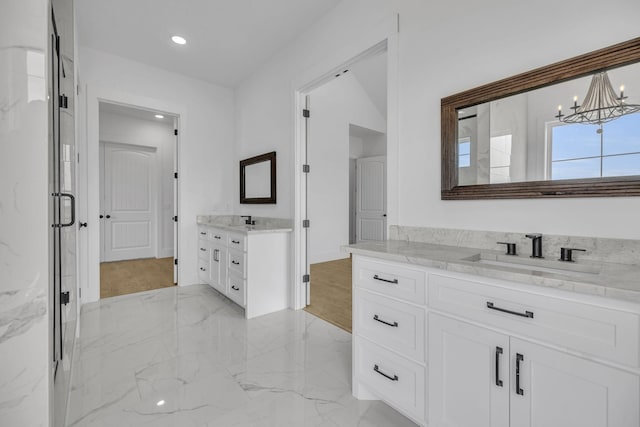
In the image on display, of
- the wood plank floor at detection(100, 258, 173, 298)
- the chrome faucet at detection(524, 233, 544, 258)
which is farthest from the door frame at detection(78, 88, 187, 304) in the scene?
the chrome faucet at detection(524, 233, 544, 258)

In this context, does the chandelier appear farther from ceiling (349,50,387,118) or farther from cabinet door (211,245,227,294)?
ceiling (349,50,387,118)

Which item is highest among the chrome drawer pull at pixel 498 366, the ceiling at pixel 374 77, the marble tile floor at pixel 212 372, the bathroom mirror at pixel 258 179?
the ceiling at pixel 374 77

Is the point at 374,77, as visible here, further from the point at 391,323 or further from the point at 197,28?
the point at 391,323

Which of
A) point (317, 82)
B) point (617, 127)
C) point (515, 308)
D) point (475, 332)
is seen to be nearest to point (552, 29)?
point (617, 127)

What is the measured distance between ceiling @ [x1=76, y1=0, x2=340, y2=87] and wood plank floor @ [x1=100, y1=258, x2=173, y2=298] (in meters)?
2.91

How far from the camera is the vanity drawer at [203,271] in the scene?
379 cm

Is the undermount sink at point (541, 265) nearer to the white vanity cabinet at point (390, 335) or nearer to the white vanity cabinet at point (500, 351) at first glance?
the white vanity cabinet at point (500, 351)

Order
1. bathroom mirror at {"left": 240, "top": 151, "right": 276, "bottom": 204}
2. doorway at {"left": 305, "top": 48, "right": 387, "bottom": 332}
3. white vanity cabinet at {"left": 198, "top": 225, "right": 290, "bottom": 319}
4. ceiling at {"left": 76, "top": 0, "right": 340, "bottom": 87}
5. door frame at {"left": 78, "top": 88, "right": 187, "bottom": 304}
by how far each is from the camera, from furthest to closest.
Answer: doorway at {"left": 305, "top": 48, "right": 387, "bottom": 332} < bathroom mirror at {"left": 240, "top": 151, "right": 276, "bottom": 204} < door frame at {"left": 78, "top": 88, "right": 187, "bottom": 304} < white vanity cabinet at {"left": 198, "top": 225, "right": 290, "bottom": 319} < ceiling at {"left": 76, "top": 0, "right": 340, "bottom": 87}

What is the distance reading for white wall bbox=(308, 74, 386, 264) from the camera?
520 cm

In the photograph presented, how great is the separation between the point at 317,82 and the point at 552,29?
195 cm

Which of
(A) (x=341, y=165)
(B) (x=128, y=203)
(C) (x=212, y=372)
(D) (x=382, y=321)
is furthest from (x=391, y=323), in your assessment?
(B) (x=128, y=203)

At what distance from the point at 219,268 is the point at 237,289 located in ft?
1.72

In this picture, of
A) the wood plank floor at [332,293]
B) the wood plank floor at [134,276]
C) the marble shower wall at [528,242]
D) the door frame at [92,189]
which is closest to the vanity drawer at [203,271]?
the wood plank floor at [134,276]

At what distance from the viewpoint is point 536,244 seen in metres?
1.44
